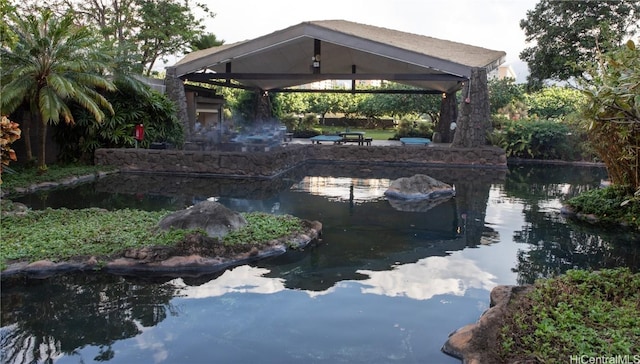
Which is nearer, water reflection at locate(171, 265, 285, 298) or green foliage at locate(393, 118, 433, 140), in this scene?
water reflection at locate(171, 265, 285, 298)

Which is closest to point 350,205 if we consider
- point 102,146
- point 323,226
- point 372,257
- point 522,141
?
point 323,226

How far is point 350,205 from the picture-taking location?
10.8m

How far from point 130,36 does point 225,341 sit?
76.0ft

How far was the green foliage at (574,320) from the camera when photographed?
3.76m

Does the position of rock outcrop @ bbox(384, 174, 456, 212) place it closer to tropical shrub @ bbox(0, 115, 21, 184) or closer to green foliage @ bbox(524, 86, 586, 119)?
tropical shrub @ bbox(0, 115, 21, 184)

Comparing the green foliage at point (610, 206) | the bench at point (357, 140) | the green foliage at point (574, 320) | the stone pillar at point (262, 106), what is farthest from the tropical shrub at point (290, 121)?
the green foliage at point (574, 320)

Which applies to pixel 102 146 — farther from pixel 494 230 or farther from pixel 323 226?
pixel 494 230

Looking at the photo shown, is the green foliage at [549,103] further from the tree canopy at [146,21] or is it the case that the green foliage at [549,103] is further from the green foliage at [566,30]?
the tree canopy at [146,21]

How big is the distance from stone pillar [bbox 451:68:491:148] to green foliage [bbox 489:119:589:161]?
5.94ft

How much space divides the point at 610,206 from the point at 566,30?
Result: 14.5 metres

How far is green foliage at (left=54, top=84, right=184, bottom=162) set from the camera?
15.4 metres

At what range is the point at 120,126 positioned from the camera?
1583cm

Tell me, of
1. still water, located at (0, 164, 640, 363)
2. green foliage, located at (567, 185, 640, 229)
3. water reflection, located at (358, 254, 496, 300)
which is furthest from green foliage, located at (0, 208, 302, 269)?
green foliage, located at (567, 185, 640, 229)

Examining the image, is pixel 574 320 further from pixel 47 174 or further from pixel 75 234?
pixel 47 174
